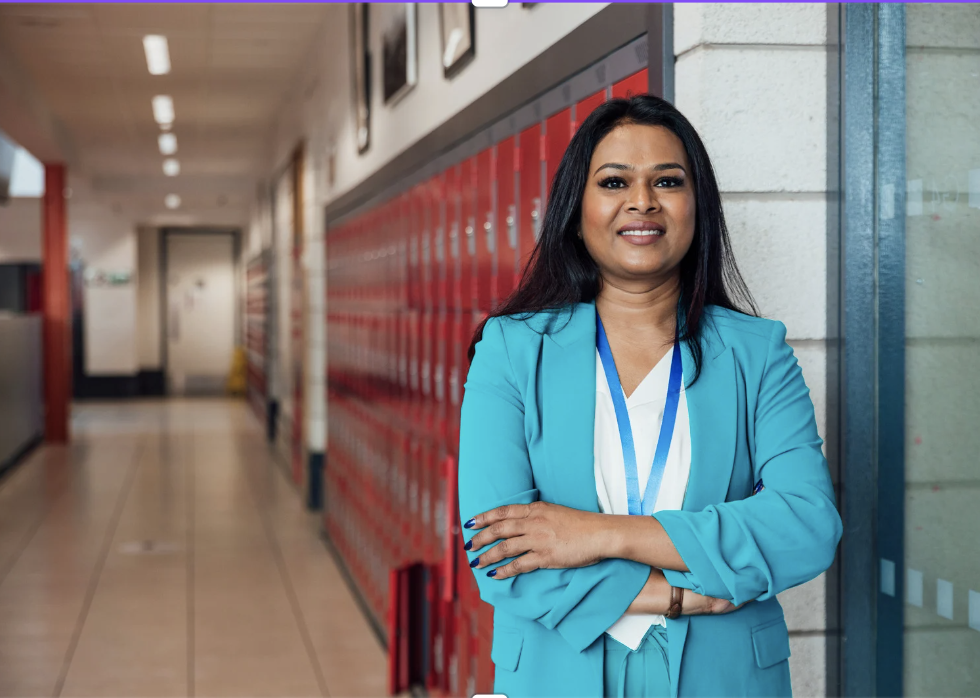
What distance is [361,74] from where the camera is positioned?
557 centimetres

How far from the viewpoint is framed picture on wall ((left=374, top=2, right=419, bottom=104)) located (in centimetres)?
432

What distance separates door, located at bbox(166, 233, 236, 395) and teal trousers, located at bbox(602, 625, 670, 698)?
19830mm

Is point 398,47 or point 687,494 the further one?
point 398,47

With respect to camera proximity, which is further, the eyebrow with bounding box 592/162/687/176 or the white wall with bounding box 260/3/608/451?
the white wall with bounding box 260/3/608/451

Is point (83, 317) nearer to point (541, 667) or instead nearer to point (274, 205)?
point (274, 205)

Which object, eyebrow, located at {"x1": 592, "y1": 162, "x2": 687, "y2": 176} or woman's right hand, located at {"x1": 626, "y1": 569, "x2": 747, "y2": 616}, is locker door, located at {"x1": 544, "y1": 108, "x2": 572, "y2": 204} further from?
woman's right hand, located at {"x1": 626, "y1": 569, "x2": 747, "y2": 616}

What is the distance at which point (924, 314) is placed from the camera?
182cm

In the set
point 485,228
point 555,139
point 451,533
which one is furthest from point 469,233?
point 451,533

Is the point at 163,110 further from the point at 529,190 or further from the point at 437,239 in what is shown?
the point at 529,190

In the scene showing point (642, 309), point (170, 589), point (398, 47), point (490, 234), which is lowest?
point (170, 589)

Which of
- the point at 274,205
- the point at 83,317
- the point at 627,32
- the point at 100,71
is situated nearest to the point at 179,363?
the point at 83,317

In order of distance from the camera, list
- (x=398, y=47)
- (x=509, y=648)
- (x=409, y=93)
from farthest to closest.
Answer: (x=398, y=47) → (x=409, y=93) → (x=509, y=648)

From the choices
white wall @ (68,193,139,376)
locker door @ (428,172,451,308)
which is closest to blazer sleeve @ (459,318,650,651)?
locker door @ (428,172,451,308)

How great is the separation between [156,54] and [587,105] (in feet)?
21.1
